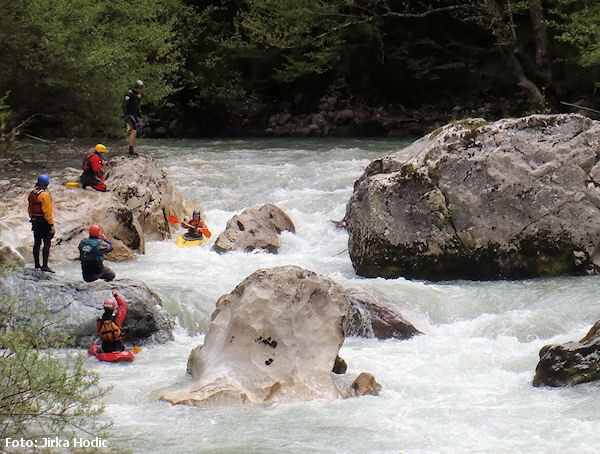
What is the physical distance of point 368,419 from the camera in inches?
291

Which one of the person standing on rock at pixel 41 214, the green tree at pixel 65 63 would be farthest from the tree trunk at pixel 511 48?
the person standing on rock at pixel 41 214

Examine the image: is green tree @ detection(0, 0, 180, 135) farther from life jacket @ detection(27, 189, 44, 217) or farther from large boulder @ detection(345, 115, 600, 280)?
large boulder @ detection(345, 115, 600, 280)

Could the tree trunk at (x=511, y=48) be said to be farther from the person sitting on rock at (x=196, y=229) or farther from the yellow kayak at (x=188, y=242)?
the yellow kayak at (x=188, y=242)

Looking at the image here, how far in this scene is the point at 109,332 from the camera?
933 cm

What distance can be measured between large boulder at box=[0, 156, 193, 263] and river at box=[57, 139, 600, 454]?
37 centimetres

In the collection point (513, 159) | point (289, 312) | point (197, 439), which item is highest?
point (513, 159)

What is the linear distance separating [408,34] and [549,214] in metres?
16.3

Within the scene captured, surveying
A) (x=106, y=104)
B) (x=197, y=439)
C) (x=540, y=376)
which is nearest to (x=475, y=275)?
(x=540, y=376)

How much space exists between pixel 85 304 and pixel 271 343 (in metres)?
2.81

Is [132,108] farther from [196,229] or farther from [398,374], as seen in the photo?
[398,374]

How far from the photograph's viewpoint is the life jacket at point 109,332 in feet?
30.6

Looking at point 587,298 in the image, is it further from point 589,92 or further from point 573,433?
point 589,92

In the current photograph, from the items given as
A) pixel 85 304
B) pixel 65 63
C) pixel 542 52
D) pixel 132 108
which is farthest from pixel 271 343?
pixel 542 52

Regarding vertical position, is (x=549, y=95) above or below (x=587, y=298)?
above
